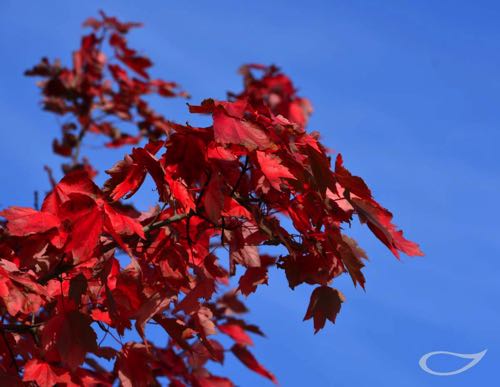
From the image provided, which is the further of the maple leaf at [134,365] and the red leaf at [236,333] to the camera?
the red leaf at [236,333]

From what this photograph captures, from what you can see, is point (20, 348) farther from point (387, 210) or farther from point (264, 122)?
point (387, 210)

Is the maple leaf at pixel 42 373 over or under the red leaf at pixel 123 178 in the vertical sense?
under

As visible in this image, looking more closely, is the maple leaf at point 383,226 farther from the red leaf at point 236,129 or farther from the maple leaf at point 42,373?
the maple leaf at point 42,373

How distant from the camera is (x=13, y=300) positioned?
162 centimetres

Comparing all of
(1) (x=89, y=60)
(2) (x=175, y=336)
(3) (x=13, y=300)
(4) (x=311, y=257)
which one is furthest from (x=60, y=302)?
(1) (x=89, y=60)

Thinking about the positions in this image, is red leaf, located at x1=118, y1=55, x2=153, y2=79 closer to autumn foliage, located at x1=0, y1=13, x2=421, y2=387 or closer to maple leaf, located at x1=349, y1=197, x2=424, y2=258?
autumn foliage, located at x1=0, y1=13, x2=421, y2=387

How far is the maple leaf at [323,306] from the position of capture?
5.46 feet

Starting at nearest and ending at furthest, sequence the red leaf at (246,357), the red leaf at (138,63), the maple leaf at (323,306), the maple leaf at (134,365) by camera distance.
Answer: the maple leaf at (323,306), the maple leaf at (134,365), the red leaf at (246,357), the red leaf at (138,63)

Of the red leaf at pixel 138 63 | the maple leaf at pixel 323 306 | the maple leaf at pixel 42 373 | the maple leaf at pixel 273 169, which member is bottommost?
the maple leaf at pixel 42 373

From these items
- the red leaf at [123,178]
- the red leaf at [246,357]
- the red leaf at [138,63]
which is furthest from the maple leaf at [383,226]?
the red leaf at [138,63]

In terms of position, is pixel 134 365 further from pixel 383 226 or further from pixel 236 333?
pixel 236 333

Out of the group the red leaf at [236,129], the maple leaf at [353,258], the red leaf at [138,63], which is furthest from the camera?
the red leaf at [138,63]

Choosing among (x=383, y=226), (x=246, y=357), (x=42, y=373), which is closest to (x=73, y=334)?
(x=42, y=373)

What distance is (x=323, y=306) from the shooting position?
167 centimetres
